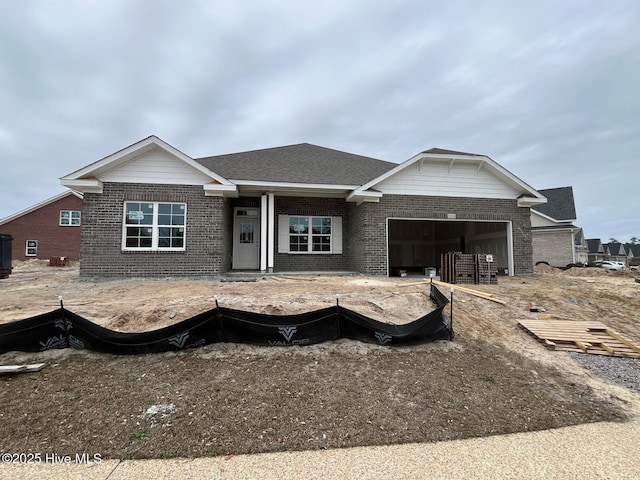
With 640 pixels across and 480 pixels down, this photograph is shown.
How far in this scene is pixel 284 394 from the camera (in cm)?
382

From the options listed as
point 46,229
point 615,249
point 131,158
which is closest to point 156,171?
→ point 131,158

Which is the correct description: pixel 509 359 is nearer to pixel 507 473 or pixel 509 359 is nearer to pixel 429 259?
pixel 507 473

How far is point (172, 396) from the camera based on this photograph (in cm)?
373

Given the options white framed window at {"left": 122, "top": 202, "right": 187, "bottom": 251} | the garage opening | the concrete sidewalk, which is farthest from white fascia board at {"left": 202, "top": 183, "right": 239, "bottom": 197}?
the concrete sidewalk

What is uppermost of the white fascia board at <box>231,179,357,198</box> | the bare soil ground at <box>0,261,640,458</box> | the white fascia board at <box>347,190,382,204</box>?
the white fascia board at <box>231,179,357,198</box>

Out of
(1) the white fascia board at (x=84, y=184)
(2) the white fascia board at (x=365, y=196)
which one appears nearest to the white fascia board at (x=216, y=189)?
(1) the white fascia board at (x=84, y=184)

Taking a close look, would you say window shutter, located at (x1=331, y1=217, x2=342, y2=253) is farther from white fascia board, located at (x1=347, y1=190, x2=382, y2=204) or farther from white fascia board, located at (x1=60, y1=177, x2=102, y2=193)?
white fascia board, located at (x1=60, y1=177, x2=102, y2=193)

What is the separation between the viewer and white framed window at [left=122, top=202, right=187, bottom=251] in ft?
36.7

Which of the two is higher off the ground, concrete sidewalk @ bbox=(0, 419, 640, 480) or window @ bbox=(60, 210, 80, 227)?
window @ bbox=(60, 210, 80, 227)

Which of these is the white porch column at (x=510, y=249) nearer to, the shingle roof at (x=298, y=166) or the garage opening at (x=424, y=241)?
the garage opening at (x=424, y=241)

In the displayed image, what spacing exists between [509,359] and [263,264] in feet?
29.7

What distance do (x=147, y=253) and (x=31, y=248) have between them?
24.7 meters

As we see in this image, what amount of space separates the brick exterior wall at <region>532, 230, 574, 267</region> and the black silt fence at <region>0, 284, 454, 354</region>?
26.0m

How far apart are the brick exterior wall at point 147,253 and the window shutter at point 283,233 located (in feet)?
8.91
